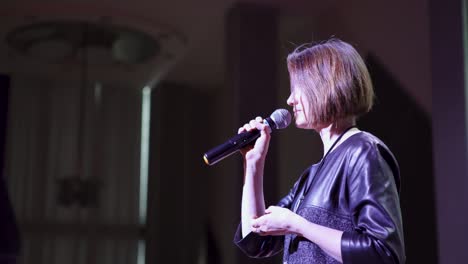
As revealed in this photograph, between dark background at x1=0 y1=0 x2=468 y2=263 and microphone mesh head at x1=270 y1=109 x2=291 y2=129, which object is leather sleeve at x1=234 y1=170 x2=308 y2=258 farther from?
dark background at x1=0 y1=0 x2=468 y2=263

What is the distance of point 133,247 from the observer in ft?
21.6

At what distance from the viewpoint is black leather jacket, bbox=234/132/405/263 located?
1.04m

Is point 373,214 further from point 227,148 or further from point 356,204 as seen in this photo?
point 227,148

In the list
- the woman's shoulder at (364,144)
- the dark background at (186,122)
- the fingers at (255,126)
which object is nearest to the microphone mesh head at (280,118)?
the fingers at (255,126)

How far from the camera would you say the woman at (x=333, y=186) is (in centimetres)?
106

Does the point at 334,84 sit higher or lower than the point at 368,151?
higher

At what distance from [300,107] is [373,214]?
0.28 m

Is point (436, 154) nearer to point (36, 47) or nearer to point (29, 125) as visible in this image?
point (36, 47)

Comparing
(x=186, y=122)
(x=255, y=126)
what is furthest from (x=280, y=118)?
(x=186, y=122)

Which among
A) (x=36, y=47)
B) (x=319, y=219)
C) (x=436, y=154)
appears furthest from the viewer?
(x=36, y=47)

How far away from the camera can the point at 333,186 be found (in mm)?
1141

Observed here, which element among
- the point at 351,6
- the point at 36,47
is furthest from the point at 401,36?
the point at 36,47

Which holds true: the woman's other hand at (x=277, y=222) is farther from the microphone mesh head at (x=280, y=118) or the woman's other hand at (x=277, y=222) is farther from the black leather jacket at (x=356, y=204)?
the microphone mesh head at (x=280, y=118)

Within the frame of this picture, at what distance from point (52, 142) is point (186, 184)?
1.46 m
